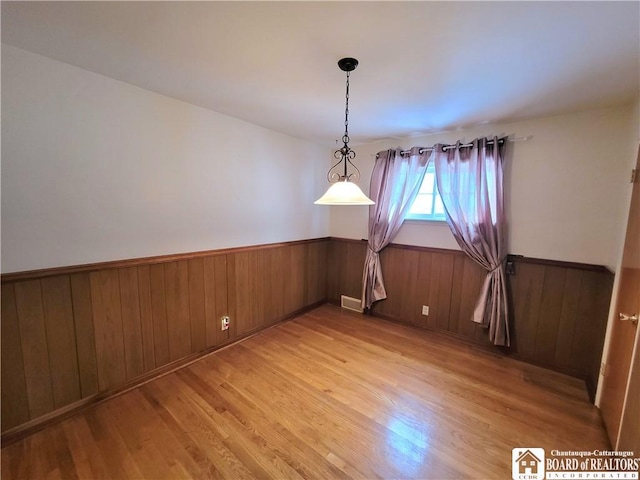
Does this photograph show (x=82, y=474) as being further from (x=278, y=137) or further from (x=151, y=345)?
Result: (x=278, y=137)

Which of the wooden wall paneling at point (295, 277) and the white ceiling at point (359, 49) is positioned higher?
the white ceiling at point (359, 49)

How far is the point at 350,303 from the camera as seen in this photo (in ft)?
13.1

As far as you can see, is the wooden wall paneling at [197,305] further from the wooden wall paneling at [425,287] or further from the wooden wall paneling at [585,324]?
the wooden wall paneling at [585,324]

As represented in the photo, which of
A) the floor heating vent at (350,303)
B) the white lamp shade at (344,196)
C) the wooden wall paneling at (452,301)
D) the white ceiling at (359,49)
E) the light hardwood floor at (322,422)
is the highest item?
the white ceiling at (359,49)

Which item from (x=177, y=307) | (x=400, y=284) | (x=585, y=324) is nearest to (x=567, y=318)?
(x=585, y=324)

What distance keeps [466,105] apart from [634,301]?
1.80 m

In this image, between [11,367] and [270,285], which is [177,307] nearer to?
[11,367]

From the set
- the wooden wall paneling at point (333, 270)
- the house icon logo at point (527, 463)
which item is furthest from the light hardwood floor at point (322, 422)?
the wooden wall paneling at point (333, 270)

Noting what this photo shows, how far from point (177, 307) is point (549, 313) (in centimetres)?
356

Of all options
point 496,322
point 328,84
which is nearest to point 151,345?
point 328,84

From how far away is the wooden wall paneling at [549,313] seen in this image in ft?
8.28

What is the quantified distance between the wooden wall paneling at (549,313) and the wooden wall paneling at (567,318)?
2cm

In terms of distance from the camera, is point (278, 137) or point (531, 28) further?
point (278, 137)

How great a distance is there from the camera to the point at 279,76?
1.87m
